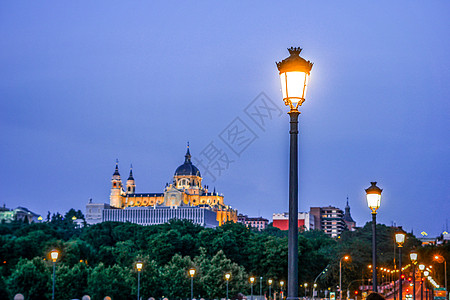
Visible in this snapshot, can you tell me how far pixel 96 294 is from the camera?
53844 mm

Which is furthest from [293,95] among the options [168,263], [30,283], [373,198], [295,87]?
[168,263]

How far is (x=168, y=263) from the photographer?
75062 millimetres

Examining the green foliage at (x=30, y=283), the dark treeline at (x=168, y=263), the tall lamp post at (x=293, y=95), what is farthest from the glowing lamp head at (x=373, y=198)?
the green foliage at (x=30, y=283)

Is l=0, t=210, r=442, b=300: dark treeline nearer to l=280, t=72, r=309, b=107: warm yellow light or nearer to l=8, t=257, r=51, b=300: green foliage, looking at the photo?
l=8, t=257, r=51, b=300: green foliage

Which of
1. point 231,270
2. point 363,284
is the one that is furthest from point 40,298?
point 363,284

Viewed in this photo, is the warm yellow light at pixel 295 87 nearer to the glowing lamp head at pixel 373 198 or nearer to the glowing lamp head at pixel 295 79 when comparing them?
the glowing lamp head at pixel 295 79

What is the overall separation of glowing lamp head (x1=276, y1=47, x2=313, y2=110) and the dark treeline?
A: 47836mm

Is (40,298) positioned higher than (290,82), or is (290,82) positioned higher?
(290,82)

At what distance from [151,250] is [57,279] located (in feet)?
128

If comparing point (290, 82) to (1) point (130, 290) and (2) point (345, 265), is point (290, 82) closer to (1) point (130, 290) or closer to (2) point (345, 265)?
(1) point (130, 290)

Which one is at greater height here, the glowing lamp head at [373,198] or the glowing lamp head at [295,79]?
the glowing lamp head at [295,79]

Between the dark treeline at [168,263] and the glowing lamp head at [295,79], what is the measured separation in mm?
47836

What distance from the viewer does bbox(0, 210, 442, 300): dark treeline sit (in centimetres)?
5533

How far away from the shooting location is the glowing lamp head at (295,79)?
8.74 m
